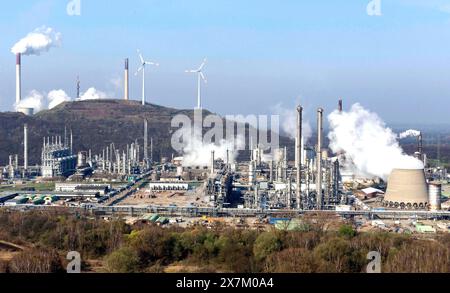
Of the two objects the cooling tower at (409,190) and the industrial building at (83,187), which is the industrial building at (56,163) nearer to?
the industrial building at (83,187)

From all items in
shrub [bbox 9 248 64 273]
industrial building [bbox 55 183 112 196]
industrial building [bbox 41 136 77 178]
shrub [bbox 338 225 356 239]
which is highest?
industrial building [bbox 41 136 77 178]

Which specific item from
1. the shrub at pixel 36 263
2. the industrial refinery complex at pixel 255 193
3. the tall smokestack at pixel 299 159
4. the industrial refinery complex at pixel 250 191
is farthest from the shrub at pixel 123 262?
the tall smokestack at pixel 299 159

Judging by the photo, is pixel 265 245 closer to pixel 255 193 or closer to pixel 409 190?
pixel 255 193

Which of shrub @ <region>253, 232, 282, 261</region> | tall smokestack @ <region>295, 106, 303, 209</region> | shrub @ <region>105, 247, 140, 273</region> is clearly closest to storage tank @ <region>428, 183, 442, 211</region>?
tall smokestack @ <region>295, 106, 303, 209</region>

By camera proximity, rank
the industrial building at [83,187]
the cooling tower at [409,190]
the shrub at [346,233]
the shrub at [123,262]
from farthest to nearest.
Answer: the industrial building at [83,187], the cooling tower at [409,190], the shrub at [346,233], the shrub at [123,262]

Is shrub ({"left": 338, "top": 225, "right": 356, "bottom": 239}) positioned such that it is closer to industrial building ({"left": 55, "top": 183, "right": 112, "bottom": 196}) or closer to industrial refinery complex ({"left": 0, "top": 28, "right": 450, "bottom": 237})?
industrial refinery complex ({"left": 0, "top": 28, "right": 450, "bottom": 237})

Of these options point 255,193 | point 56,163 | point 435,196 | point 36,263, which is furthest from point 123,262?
point 56,163

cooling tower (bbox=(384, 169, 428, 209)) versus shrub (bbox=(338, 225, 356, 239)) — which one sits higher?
cooling tower (bbox=(384, 169, 428, 209))

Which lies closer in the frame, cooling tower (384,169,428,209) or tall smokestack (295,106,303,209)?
tall smokestack (295,106,303,209)

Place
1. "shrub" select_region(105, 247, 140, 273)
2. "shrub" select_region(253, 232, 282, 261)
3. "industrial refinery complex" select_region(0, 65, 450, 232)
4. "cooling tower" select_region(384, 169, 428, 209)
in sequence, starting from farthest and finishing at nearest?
"cooling tower" select_region(384, 169, 428, 209) → "industrial refinery complex" select_region(0, 65, 450, 232) → "shrub" select_region(253, 232, 282, 261) → "shrub" select_region(105, 247, 140, 273)
